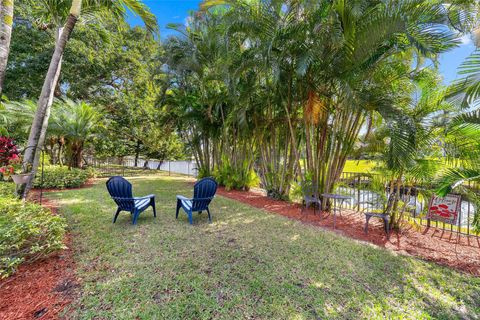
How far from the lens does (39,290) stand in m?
2.12

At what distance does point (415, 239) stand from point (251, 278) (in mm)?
3482

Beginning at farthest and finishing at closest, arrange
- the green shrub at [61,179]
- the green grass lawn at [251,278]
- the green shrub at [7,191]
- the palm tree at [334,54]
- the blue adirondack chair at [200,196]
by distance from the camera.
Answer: the green shrub at [61,179]
the blue adirondack chair at [200,196]
the green shrub at [7,191]
the palm tree at [334,54]
the green grass lawn at [251,278]

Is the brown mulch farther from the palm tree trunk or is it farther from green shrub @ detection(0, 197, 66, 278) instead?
the palm tree trunk

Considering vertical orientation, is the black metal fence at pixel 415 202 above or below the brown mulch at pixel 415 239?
above

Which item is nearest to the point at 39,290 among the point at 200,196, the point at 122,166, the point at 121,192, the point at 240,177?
the point at 121,192

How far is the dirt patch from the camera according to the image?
185 centimetres

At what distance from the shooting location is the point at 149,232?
3.76 metres

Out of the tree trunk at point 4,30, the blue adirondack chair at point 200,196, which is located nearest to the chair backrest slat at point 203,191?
the blue adirondack chair at point 200,196

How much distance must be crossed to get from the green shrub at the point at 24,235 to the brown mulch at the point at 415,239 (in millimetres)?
4362

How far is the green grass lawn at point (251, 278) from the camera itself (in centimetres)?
200

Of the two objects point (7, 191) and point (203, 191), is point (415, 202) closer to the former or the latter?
point (203, 191)

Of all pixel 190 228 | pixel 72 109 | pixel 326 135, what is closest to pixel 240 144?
pixel 326 135

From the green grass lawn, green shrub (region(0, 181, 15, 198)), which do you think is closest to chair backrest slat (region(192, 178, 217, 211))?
the green grass lawn

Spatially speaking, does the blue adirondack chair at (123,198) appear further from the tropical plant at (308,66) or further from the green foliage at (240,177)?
the green foliage at (240,177)
